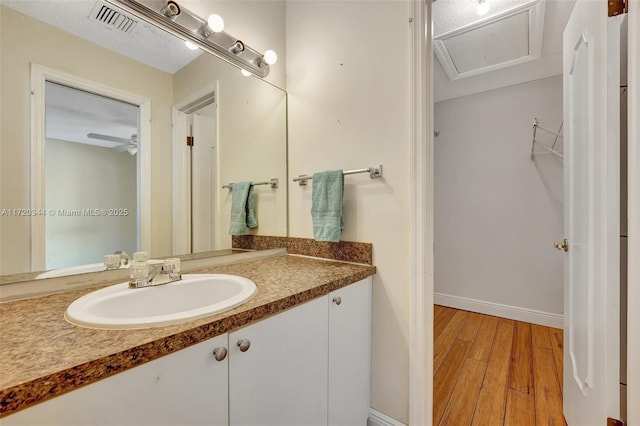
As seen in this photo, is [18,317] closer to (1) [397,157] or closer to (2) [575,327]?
(1) [397,157]

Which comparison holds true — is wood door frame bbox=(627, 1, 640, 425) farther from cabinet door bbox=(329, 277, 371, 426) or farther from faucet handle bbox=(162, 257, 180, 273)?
faucet handle bbox=(162, 257, 180, 273)

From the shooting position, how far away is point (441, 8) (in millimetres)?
1697

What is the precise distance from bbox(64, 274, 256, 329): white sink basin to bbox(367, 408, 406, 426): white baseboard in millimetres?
876

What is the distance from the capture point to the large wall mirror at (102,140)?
0.81 meters

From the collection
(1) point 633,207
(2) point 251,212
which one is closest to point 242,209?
(2) point 251,212

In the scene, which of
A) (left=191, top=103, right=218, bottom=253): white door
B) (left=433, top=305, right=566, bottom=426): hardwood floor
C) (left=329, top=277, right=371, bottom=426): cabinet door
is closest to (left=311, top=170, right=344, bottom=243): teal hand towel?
(left=329, top=277, right=371, bottom=426): cabinet door

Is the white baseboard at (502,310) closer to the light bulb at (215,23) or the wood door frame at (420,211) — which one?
the wood door frame at (420,211)

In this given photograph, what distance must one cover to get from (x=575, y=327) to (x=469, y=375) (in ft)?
2.26

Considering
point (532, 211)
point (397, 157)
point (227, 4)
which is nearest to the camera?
point (397, 157)

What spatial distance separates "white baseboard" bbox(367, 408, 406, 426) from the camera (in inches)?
45.8

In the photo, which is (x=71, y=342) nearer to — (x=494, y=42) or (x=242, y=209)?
(x=242, y=209)

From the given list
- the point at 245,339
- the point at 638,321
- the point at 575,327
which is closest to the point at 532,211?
the point at 575,327

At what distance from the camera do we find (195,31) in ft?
3.84

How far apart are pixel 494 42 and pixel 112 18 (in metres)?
2.42
